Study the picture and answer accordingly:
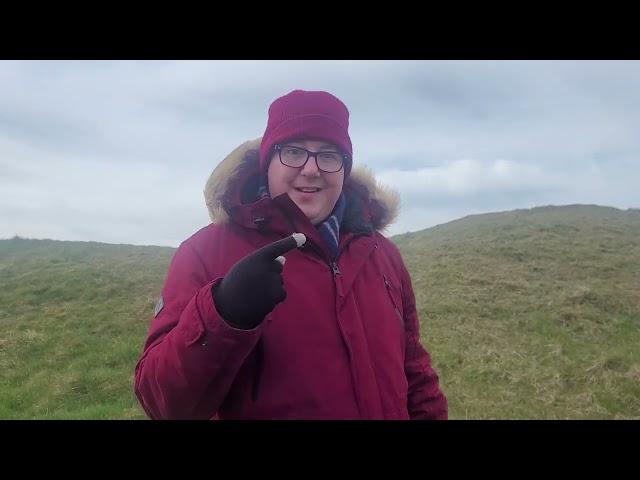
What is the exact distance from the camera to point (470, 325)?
11992 mm

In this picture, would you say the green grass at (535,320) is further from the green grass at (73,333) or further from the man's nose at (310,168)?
the man's nose at (310,168)

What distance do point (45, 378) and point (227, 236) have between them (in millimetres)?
8224

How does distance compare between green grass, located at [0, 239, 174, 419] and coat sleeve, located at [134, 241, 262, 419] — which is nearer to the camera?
coat sleeve, located at [134, 241, 262, 419]

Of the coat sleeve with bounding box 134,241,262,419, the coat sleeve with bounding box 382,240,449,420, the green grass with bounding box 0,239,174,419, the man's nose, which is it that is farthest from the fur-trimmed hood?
the green grass with bounding box 0,239,174,419

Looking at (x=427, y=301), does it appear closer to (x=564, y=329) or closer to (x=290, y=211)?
(x=564, y=329)

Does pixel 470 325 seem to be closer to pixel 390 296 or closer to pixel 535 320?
pixel 535 320

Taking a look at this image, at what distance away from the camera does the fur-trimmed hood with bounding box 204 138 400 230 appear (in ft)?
8.70

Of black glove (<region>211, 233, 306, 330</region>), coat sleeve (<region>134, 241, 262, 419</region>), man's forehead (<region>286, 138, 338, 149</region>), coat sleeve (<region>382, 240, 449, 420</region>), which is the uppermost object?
man's forehead (<region>286, 138, 338, 149</region>)

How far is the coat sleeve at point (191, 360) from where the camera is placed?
1.92 m

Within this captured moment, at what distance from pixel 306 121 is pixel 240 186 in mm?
510

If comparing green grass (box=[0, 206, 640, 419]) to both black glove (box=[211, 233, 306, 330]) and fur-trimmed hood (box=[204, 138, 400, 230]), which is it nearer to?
fur-trimmed hood (box=[204, 138, 400, 230])

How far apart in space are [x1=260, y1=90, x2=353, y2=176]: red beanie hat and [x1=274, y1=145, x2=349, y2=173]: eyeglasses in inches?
2.2

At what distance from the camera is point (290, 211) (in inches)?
99.9
